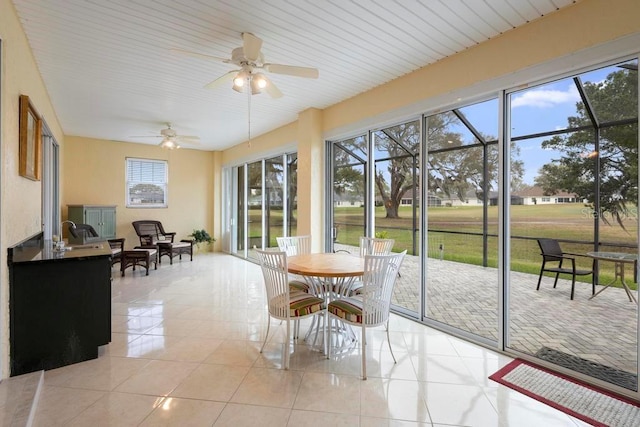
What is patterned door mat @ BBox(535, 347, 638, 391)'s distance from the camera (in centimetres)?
231

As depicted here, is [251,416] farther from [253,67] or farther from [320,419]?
[253,67]

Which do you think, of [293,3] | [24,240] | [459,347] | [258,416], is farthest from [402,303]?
[24,240]

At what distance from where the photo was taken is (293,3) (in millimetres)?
2416

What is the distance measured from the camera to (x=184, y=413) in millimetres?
2047

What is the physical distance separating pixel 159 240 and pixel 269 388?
20.9 feet

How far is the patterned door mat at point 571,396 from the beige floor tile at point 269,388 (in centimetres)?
156

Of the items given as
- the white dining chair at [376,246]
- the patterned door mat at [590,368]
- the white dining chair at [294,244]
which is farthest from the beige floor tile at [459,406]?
the white dining chair at [294,244]

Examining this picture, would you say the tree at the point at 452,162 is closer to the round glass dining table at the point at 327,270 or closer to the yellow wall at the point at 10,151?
the round glass dining table at the point at 327,270

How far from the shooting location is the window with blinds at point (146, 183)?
7.88 metres

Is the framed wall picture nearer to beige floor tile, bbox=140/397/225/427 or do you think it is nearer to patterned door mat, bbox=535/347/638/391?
beige floor tile, bbox=140/397/225/427

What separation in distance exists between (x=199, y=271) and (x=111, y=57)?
4168mm

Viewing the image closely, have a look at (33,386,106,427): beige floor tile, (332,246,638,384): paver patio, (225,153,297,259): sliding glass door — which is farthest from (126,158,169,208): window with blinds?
(332,246,638,384): paver patio

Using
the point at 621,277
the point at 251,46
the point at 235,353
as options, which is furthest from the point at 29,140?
the point at 621,277

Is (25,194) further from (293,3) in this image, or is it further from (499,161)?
(499,161)
